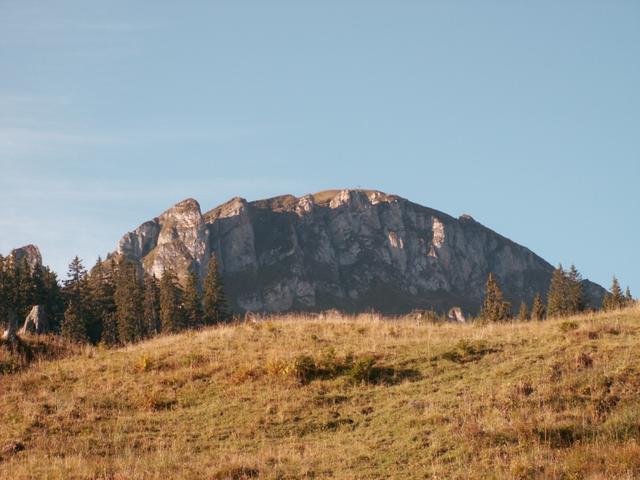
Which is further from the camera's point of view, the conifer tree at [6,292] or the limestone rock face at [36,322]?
the conifer tree at [6,292]

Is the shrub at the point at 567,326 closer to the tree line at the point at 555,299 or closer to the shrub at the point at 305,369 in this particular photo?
the shrub at the point at 305,369

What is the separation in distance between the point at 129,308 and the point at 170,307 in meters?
4.74

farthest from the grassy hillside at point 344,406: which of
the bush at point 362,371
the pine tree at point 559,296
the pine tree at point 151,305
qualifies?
the pine tree at point 559,296

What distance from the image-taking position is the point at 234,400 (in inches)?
786

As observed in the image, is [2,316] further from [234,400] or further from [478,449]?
[478,449]

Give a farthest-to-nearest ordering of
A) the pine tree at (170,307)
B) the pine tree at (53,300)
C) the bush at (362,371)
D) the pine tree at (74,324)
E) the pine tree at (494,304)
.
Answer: the pine tree at (494,304), the pine tree at (170,307), the pine tree at (53,300), the pine tree at (74,324), the bush at (362,371)

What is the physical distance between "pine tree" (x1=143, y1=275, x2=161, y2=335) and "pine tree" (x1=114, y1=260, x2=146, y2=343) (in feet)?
2.30

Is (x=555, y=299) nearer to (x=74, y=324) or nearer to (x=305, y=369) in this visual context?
(x=74, y=324)

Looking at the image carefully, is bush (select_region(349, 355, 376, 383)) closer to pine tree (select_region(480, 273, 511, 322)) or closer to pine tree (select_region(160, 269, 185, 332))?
pine tree (select_region(480, 273, 511, 322))

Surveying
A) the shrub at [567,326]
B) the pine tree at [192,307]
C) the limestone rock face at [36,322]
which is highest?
the pine tree at [192,307]

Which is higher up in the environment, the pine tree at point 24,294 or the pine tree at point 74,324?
the pine tree at point 24,294

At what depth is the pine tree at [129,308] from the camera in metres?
73.6

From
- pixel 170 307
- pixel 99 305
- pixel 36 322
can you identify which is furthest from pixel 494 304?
pixel 36 322

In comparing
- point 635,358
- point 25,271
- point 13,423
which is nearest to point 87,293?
point 25,271
